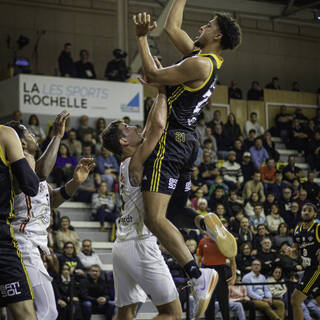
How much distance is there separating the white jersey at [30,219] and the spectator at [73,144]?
8.77 meters

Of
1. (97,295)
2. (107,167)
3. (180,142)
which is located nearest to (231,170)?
(107,167)

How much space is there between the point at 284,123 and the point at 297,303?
35.5 ft

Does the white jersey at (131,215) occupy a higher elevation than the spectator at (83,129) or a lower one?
lower

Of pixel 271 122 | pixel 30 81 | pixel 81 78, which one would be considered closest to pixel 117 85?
pixel 81 78

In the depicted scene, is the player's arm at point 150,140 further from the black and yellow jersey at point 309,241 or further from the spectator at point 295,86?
the spectator at point 295,86

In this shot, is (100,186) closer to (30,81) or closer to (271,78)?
(30,81)

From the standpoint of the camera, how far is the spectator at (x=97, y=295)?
34.9 ft

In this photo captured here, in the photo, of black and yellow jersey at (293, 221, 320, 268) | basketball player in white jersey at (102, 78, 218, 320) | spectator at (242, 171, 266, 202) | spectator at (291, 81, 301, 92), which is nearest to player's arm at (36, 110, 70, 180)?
basketball player in white jersey at (102, 78, 218, 320)

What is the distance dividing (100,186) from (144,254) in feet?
27.1

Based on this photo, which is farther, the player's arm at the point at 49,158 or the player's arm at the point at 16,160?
the player's arm at the point at 49,158

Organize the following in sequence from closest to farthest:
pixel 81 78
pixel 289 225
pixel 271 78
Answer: pixel 289 225 < pixel 81 78 < pixel 271 78

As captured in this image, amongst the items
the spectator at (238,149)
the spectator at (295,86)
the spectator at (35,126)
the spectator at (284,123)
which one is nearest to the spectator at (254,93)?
the spectator at (284,123)

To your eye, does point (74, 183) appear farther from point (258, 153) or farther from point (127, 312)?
point (258, 153)

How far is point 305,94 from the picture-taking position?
21484 millimetres
